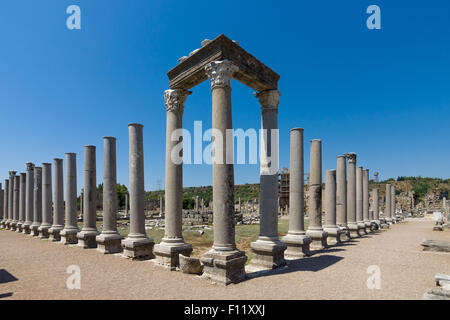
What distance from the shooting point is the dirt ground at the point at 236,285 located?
6.54 meters

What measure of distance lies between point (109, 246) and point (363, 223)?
1826 centimetres

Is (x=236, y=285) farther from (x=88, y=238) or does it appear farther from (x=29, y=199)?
(x=29, y=199)

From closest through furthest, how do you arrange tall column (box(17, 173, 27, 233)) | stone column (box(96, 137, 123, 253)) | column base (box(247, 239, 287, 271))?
1. column base (box(247, 239, 287, 271))
2. stone column (box(96, 137, 123, 253))
3. tall column (box(17, 173, 27, 233))

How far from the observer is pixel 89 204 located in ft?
48.2

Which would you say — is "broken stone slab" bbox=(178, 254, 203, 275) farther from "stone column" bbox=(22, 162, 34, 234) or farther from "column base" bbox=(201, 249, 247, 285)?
"stone column" bbox=(22, 162, 34, 234)

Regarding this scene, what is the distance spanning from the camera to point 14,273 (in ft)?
29.6

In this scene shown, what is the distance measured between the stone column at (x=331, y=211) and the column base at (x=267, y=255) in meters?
6.92

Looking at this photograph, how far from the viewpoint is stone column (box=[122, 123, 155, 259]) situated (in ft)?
36.1

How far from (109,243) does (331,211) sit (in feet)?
39.1

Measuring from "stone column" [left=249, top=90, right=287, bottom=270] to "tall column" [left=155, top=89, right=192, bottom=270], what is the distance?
2688 mm

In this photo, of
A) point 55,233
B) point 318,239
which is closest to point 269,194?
point 318,239

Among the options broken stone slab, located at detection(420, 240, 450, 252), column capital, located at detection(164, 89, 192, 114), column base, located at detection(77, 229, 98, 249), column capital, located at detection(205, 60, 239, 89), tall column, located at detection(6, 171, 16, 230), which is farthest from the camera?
tall column, located at detection(6, 171, 16, 230)

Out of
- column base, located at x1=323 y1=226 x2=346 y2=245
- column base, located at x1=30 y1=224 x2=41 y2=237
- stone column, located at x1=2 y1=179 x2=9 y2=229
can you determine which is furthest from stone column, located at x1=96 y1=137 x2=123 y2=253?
stone column, located at x1=2 y1=179 x2=9 y2=229
